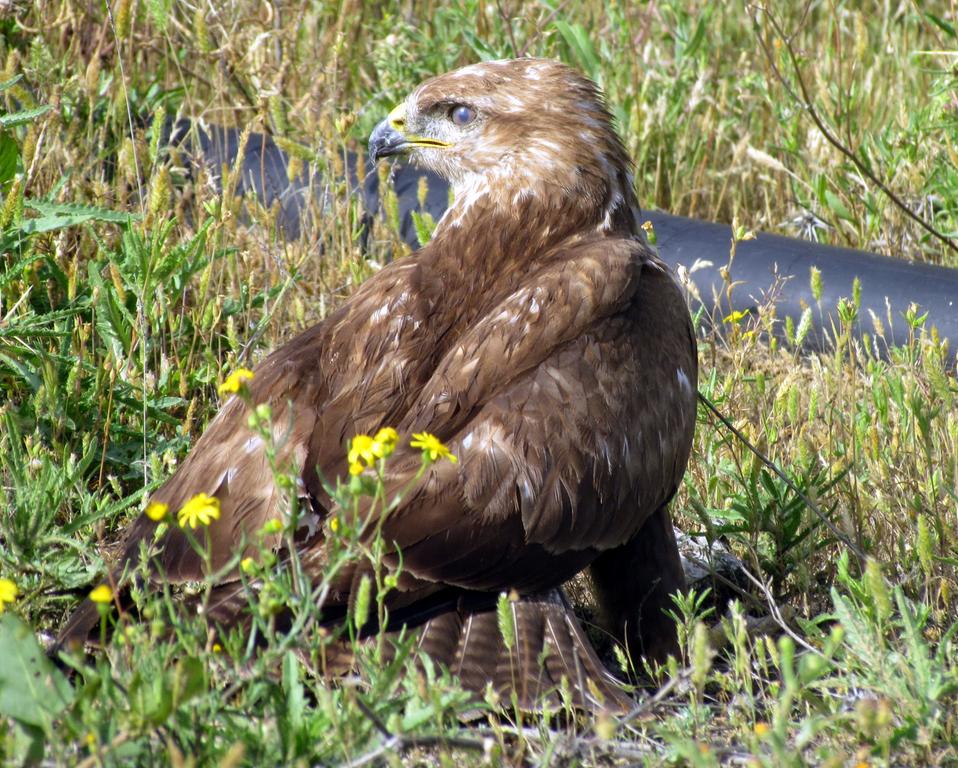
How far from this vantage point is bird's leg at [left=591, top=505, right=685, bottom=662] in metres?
3.66

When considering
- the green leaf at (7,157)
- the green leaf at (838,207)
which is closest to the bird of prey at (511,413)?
the green leaf at (7,157)

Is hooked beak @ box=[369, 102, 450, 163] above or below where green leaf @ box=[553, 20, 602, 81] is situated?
above

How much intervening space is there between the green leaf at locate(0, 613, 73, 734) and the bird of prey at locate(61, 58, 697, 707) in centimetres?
68

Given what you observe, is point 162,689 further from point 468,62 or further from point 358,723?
point 468,62

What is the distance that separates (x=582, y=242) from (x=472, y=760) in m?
1.61

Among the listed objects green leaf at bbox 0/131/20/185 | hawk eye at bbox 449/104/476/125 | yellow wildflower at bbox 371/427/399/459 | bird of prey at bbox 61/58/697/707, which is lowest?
bird of prey at bbox 61/58/697/707

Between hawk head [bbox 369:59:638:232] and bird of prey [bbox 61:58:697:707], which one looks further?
hawk head [bbox 369:59:638:232]

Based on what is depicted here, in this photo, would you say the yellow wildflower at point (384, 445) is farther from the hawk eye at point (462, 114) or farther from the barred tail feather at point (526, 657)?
the hawk eye at point (462, 114)

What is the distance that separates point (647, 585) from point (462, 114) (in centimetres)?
157

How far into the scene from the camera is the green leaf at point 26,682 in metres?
2.31

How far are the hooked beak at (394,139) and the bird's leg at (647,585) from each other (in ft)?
4.78

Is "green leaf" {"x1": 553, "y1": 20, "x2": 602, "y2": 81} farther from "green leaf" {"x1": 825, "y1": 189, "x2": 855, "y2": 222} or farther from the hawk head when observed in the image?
the hawk head

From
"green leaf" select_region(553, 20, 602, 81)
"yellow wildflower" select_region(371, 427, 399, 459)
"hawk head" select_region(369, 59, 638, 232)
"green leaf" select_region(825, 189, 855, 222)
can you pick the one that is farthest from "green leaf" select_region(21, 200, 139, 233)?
"green leaf" select_region(825, 189, 855, 222)

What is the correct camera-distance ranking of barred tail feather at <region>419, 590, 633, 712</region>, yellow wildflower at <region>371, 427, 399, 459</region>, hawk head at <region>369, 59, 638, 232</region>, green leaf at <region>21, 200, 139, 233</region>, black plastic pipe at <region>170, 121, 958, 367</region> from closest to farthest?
yellow wildflower at <region>371, 427, 399, 459</region> → barred tail feather at <region>419, 590, 633, 712</region> → hawk head at <region>369, 59, 638, 232</region> → green leaf at <region>21, 200, 139, 233</region> → black plastic pipe at <region>170, 121, 958, 367</region>
